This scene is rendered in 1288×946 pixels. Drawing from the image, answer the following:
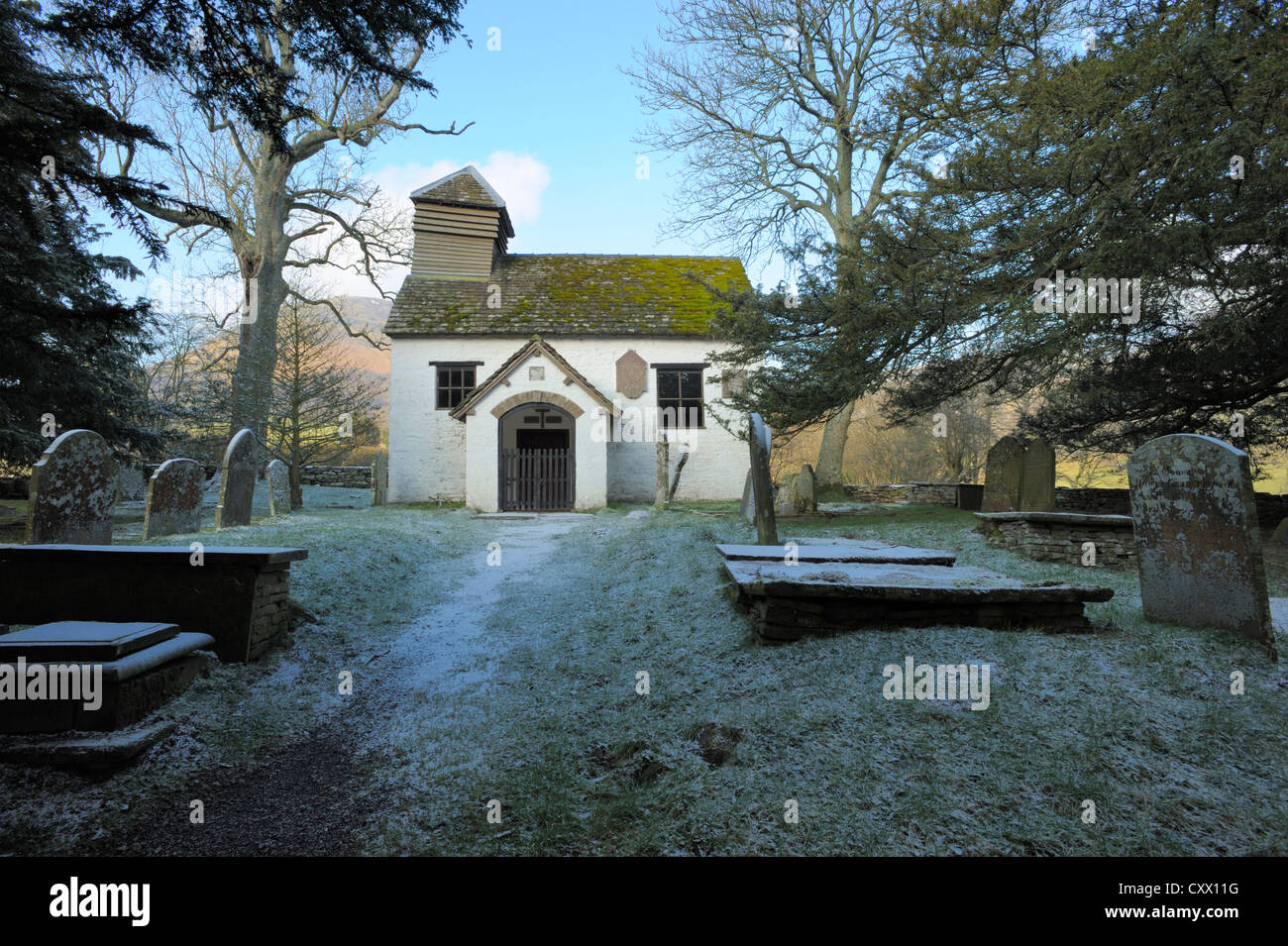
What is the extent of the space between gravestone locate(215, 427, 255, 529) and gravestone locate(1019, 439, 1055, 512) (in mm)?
13118

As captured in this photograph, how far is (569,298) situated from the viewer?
23078 millimetres

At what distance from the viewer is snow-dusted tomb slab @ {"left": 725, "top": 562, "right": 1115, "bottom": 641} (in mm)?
4543

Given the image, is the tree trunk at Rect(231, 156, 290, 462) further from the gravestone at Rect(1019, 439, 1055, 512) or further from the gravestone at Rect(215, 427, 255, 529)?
the gravestone at Rect(1019, 439, 1055, 512)

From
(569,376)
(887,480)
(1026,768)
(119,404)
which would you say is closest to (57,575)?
(1026,768)

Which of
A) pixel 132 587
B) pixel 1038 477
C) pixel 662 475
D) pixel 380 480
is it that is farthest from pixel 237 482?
pixel 1038 477

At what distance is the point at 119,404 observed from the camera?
41.7 ft

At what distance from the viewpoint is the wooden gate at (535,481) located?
1889 centimetres

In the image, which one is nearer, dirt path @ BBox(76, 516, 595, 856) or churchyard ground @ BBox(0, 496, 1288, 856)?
churchyard ground @ BBox(0, 496, 1288, 856)

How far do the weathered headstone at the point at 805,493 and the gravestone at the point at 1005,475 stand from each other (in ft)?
12.1

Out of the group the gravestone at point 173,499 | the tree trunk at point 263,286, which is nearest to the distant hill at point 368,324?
the tree trunk at point 263,286

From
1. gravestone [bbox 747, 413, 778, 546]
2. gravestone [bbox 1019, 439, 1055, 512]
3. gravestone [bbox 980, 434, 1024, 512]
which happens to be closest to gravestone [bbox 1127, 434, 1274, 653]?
gravestone [bbox 747, 413, 778, 546]

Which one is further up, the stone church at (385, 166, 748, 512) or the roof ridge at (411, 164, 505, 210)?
the roof ridge at (411, 164, 505, 210)

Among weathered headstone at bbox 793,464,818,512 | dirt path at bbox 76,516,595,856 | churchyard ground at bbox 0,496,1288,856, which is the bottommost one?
dirt path at bbox 76,516,595,856
